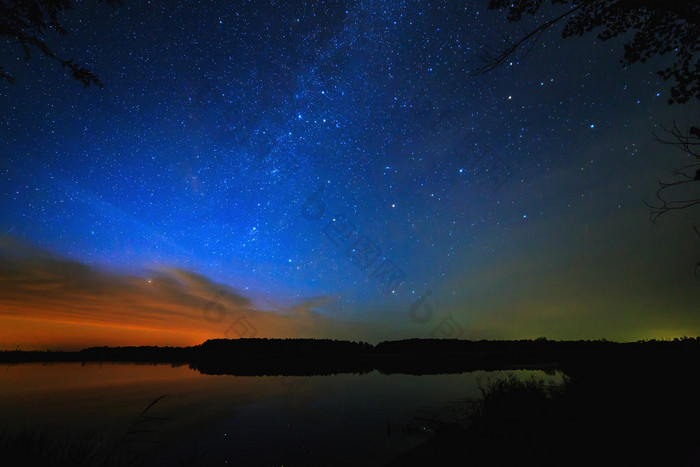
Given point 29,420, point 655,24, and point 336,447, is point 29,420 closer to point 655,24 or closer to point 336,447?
point 336,447

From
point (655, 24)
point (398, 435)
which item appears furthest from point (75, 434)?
point (655, 24)

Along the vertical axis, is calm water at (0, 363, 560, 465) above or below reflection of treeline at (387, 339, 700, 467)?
below

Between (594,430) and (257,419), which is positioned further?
(257,419)

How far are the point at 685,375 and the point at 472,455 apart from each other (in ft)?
27.1

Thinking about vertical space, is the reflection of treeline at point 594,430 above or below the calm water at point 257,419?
above

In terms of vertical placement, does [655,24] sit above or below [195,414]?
above

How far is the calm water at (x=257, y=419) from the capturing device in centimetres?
980

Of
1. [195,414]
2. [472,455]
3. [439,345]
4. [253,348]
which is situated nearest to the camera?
[472,455]

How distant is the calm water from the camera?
9.80 metres

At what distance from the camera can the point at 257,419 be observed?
1449 centimetres

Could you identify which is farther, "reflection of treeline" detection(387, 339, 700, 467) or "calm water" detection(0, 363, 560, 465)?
"calm water" detection(0, 363, 560, 465)

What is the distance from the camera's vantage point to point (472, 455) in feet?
23.1

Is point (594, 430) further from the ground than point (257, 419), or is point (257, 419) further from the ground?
point (594, 430)

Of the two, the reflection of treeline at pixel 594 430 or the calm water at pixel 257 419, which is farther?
the calm water at pixel 257 419
